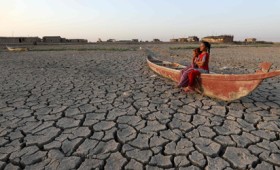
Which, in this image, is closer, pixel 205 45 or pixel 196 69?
pixel 196 69

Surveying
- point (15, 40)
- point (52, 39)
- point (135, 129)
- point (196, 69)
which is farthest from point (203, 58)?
point (52, 39)

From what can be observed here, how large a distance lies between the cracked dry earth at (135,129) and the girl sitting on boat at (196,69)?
28cm

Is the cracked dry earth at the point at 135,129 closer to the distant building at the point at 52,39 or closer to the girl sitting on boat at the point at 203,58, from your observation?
the girl sitting on boat at the point at 203,58

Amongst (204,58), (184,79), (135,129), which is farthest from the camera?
(204,58)

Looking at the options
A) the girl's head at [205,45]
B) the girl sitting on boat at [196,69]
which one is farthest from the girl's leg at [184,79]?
the girl's head at [205,45]

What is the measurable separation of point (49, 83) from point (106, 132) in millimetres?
3343

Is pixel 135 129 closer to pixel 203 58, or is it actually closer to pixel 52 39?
pixel 203 58

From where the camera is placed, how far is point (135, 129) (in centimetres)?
298

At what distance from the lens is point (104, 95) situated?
454 cm

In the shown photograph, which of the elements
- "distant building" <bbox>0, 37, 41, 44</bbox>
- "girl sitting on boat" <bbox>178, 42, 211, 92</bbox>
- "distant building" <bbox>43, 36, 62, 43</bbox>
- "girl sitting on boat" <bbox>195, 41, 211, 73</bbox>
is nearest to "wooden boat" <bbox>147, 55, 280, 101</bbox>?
"girl sitting on boat" <bbox>178, 42, 211, 92</bbox>

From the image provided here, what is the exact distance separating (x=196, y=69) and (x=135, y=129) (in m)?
1.98

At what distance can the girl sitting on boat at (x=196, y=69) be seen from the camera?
162 inches

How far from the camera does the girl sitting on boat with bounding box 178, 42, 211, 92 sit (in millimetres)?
4109

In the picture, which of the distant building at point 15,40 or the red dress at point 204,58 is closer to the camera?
the red dress at point 204,58
